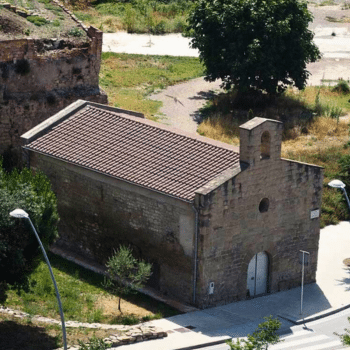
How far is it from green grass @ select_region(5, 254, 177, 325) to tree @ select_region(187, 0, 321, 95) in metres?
25.7

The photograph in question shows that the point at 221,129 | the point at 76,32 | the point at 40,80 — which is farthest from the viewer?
the point at 221,129

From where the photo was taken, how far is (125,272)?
44094 millimetres

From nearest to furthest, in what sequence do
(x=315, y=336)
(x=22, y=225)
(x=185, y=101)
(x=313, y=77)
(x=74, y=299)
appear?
1. (x=22, y=225)
2. (x=315, y=336)
3. (x=74, y=299)
4. (x=185, y=101)
5. (x=313, y=77)

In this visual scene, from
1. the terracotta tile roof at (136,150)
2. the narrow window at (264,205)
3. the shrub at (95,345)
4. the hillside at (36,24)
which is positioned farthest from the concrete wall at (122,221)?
the hillside at (36,24)

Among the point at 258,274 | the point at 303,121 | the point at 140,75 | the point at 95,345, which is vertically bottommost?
the point at 303,121

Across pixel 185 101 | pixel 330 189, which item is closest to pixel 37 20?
pixel 185 101

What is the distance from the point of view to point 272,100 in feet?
237

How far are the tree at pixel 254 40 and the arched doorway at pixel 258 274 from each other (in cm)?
2368

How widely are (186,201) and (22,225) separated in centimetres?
740

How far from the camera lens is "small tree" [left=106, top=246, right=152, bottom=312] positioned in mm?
43625

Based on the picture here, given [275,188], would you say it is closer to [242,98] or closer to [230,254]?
[230,254]

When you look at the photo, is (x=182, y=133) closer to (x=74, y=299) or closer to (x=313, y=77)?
(x=74, y=299)

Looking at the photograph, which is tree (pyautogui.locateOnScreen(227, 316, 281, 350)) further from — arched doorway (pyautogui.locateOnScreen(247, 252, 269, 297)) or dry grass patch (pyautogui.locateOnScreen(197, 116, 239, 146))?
dry grass patch (pyautogui.locateOnScreen(197, 116, 239, 146))

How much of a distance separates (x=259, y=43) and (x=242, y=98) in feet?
17.9
